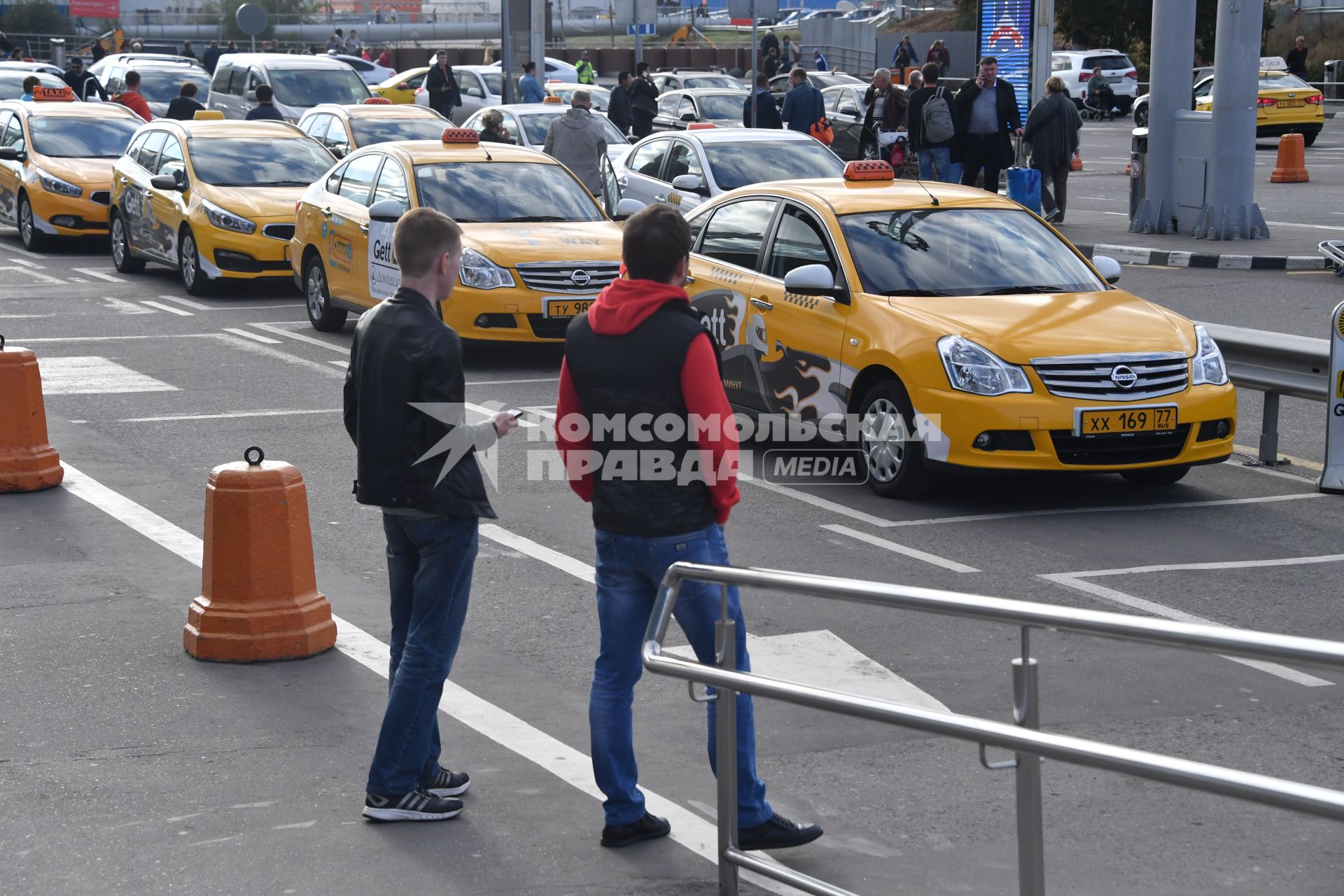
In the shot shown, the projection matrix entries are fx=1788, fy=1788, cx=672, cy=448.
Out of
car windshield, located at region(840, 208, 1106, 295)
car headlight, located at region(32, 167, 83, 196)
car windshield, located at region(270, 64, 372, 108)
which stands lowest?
car headlight, located at region(32, 167, 83, 196)

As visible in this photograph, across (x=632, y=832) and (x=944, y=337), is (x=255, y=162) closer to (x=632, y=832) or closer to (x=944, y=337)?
(x=944, y=337)

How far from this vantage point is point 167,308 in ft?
57.5

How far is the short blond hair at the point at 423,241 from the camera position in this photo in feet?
16.4

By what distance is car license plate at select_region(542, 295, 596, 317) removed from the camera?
1363cm

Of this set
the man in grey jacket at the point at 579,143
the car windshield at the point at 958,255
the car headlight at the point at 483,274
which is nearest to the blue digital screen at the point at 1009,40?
the man in grey jacket at the point at 579,143

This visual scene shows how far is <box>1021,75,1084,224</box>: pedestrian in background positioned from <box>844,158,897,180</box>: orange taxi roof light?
11.1 m

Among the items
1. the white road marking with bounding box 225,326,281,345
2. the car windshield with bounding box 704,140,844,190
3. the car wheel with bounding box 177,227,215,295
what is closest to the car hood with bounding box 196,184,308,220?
the car wheel with bounding box 177,227,215,295

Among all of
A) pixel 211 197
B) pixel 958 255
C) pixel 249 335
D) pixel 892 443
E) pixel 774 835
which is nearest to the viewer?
pixel 774 835

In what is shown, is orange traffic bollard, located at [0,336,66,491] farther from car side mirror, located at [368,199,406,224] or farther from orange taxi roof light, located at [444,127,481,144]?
orange taxi roof light, located at [444,127,481,144]

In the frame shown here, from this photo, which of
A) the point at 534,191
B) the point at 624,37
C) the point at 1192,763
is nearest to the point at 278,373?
the point at 534,191

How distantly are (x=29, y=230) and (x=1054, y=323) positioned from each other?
657 inches

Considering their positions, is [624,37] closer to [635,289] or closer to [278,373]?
[278,373]

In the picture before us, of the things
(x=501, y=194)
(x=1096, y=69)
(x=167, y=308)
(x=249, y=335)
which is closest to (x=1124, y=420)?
(x=501, y=194)

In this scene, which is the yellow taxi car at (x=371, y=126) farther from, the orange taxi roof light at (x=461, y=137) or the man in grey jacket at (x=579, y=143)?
the orange taxi roof light at (x=461, y=137)
